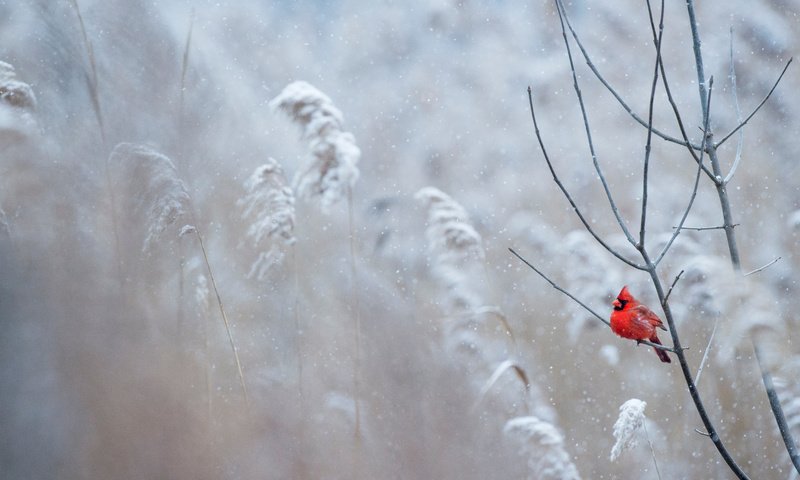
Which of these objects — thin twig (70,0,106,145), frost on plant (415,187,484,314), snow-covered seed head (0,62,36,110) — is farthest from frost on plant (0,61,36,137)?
frost on plant (415,187,484,314)

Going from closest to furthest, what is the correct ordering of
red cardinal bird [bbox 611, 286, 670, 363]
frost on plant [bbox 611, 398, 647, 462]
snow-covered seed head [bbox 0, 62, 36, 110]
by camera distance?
red cardinal bird [bbox 611, 286, 670, 363] → frost on plant [bbox 611, 398, 647, 462] → snow-covered seed head [bbox 0, 62, 36, 110]

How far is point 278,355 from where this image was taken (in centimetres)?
153

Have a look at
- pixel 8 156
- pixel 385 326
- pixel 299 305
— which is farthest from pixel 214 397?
pixel 8 156

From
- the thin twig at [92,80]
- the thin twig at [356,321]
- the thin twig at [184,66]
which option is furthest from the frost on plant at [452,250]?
the thin twig at [92,80]

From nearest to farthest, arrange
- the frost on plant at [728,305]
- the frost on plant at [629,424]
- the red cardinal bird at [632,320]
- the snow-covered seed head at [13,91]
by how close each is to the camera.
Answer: the red cardinal bird at [632,320] → the frost on plant at [629,424] → the frost on plant at [728,305] → the snow-covered seed head at [13,91]

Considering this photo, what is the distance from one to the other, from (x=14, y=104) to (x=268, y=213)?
61 centimetres

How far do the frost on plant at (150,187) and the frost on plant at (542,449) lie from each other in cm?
84

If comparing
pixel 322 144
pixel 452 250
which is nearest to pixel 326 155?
pixel 322 144

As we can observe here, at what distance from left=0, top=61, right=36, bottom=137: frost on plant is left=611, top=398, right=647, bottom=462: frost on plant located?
136 cm

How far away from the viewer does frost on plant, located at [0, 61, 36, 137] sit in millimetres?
1577

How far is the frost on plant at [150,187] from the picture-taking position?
1.55m

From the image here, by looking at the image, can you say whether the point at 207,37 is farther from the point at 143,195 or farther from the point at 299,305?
the point at 299,305

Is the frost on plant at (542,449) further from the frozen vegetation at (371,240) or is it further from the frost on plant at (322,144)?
the frost on plant at (322,144)

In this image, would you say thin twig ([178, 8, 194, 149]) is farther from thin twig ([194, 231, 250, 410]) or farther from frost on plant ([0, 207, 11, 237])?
frost on plant ([0, 207, 11, 237])
